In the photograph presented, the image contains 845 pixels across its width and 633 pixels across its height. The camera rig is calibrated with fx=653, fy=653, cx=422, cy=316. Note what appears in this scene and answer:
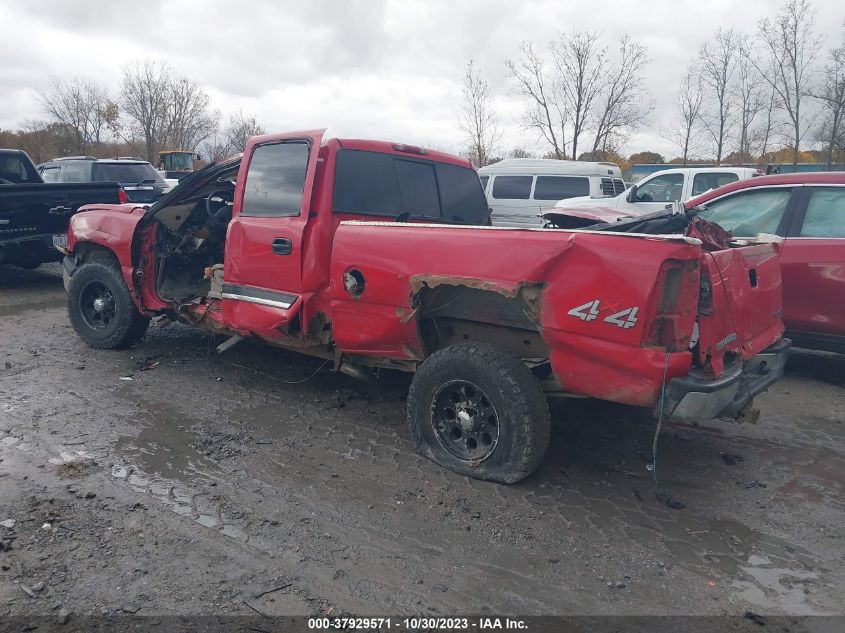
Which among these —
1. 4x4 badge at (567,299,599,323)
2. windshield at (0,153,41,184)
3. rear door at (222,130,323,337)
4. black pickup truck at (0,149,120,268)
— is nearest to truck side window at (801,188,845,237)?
4x4 badge at (567,299,599,323)

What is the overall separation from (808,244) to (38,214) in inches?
356

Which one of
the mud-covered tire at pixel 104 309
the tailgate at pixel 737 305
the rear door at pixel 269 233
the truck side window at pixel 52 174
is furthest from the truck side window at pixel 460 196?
the truck side window at pixel 52 174

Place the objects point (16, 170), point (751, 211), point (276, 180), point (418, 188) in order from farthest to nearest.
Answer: point (16, 170), point (751, 211), point (418, 188), point (276, 180)

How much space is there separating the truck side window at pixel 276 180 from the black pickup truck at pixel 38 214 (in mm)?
5151

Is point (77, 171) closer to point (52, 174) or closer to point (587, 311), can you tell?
point (52, 174)

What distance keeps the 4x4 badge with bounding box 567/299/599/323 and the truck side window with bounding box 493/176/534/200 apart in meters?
10.6

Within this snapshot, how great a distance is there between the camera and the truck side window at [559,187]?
13281 mm

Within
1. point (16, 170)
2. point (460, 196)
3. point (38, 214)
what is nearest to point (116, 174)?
point (16, 170)

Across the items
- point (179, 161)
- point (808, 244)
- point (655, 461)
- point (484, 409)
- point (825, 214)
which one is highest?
point (179, 161)

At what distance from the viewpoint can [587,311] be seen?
321 centimetres

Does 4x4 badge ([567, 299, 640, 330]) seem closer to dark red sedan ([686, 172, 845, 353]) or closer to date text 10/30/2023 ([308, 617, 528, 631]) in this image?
date text 10/30/2023 ([308, 617, 528, 631])

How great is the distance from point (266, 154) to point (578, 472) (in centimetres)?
316

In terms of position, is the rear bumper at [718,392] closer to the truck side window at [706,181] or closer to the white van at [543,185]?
the truck side window at [706,181]

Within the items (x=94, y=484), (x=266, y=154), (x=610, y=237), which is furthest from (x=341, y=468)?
(x=266, y=154)
